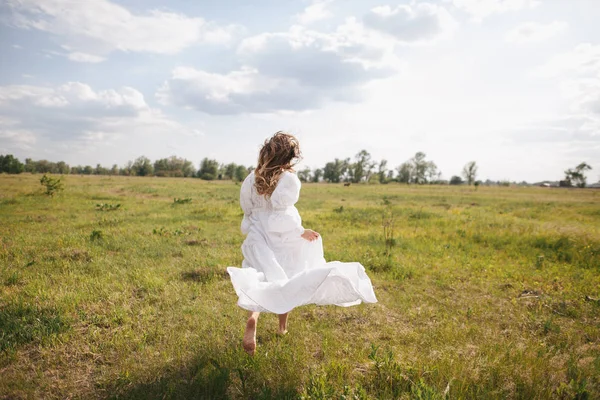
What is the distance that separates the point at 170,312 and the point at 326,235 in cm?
764

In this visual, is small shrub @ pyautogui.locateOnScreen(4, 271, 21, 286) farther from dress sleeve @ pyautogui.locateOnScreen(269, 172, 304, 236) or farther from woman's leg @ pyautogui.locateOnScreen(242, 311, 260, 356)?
dress sleeve @ pyautogui.locateOnScreen(269, 172, 304, 236)

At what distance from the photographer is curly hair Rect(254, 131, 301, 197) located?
4.21 m

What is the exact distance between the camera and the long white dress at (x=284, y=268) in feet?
11.6

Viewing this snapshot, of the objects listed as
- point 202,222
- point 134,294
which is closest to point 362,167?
point 202,222

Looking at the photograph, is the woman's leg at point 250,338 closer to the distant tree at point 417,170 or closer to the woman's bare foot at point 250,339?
the woman's bare foot at point 250,339

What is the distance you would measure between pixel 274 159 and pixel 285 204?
608 millimetres

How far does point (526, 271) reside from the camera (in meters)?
8.56

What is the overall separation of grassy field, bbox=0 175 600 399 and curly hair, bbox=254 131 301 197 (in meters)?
2.22

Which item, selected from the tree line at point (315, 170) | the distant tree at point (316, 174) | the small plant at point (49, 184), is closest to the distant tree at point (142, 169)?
the tree line at point (315, 170)

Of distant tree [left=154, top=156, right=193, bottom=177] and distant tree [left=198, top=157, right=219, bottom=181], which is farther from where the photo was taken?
distant tree [left=154, top=156, right=193, bottom=177]

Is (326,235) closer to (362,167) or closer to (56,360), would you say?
(56,360)

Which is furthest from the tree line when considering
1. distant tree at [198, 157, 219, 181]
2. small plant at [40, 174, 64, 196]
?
small plant at [40, 174, 64, 196]

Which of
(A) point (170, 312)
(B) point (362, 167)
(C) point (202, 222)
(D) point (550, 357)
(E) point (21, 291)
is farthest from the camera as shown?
(B) point (362, 167)

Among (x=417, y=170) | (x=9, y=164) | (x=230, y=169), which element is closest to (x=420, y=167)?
(x=417, y=170)
